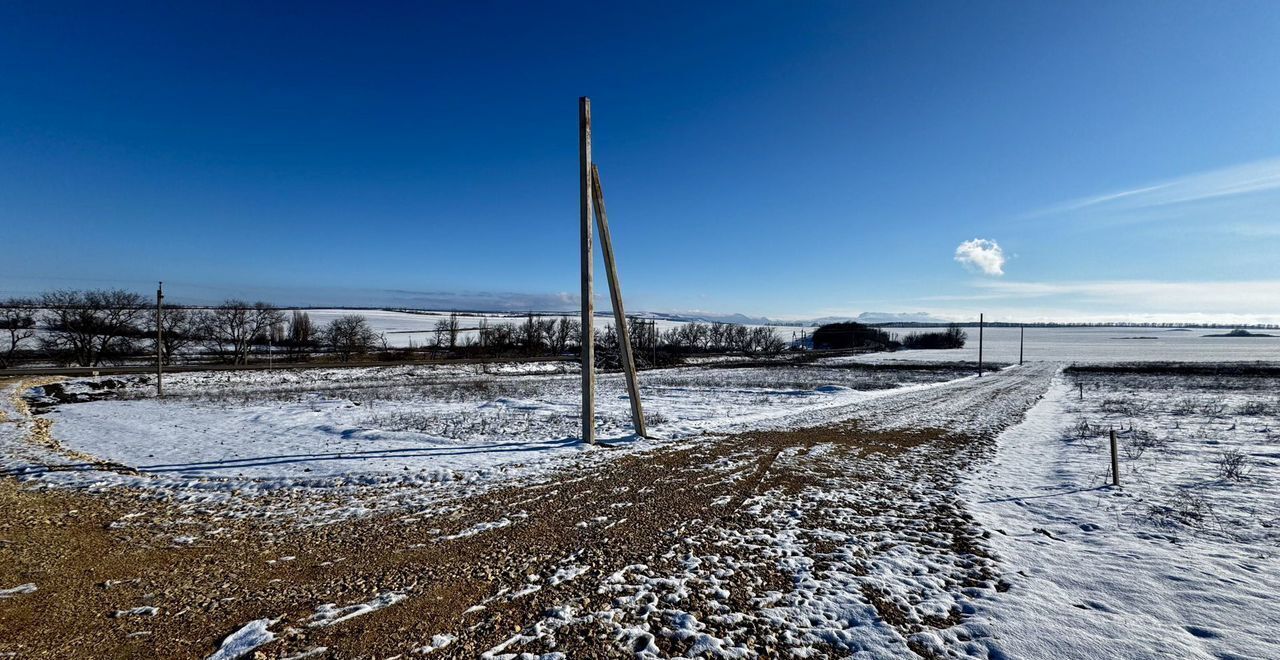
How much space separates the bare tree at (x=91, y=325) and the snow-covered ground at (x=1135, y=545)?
62964 mm

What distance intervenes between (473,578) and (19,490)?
28.2 feet

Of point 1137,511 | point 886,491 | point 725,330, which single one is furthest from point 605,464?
point 725,330

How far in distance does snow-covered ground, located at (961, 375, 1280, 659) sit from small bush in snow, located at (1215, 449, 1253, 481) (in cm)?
12

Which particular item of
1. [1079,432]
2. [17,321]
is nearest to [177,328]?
[17,321]

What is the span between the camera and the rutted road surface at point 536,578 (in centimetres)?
391

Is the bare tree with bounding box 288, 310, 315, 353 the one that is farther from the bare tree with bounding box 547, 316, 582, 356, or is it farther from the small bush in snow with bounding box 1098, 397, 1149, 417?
the small bush in snow with bounding box 1098, 397, 1149, 417

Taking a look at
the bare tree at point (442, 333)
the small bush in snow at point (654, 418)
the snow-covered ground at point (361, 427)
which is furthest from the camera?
the bare tree at point (442, 333)

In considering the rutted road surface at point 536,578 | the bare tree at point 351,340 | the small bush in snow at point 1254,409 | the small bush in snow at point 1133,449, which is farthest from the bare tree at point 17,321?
the small bush in snow at point 1254,409

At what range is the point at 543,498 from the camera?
7680 millimetres

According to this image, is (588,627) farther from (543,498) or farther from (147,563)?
(147,563)

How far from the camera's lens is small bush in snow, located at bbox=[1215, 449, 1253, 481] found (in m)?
9.06

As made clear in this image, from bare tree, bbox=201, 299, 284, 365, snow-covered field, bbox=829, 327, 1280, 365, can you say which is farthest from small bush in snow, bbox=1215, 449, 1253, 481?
bare tree, bbox=201, 299, 284, 365

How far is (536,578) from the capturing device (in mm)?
4965

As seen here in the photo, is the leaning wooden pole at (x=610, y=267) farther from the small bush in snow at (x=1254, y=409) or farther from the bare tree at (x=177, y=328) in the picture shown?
the bare tree at (x=177, y=328)
